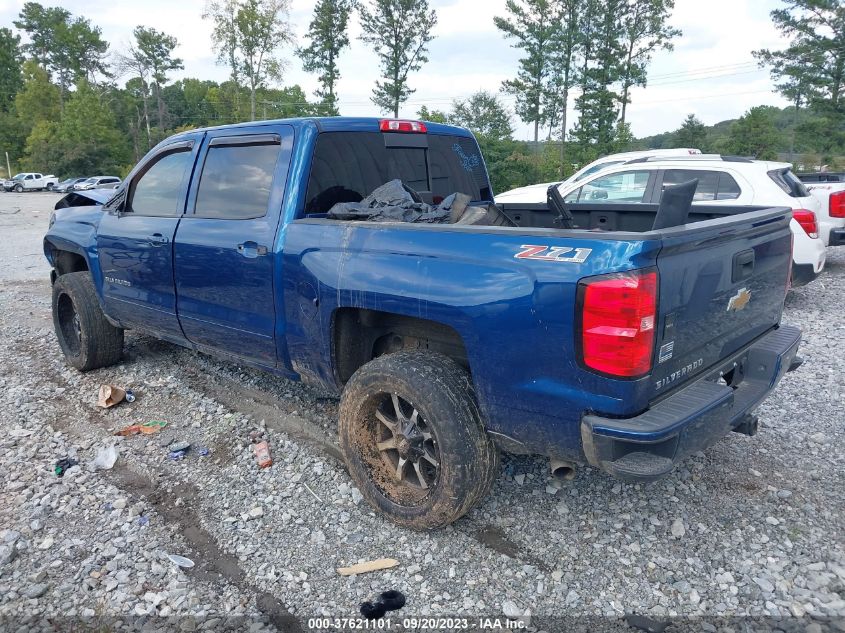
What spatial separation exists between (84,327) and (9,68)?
3788 inches

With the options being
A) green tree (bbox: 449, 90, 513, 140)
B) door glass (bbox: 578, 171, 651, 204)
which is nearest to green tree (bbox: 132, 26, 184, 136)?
green tree (bbox: 449, 90, 513, 140)

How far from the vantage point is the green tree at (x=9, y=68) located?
3093 inches

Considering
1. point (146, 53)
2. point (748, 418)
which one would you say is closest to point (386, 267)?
point (748, 418)

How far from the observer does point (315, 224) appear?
331 centimetres

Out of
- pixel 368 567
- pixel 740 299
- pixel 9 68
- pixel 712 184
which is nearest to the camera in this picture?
pixel 368 567

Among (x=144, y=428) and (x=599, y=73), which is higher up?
(x=599, y=73)

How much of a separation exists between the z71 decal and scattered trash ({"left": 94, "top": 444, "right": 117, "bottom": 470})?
9.63ft

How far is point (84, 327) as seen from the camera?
5.30m

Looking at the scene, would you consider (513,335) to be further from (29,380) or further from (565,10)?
(565,10)

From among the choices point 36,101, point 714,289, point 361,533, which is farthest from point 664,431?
point 36,101

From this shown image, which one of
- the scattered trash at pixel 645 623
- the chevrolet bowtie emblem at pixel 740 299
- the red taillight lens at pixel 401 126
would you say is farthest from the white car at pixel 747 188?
the scattered trash at pixel 645 623

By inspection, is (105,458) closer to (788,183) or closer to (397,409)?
(397,409)

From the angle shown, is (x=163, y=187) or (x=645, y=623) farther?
(x=163, y=187)

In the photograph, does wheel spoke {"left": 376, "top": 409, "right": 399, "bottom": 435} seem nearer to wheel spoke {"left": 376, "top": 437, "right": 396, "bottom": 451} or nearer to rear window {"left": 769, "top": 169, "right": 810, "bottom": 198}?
wheel spoke {"left": 376, "top": 437, "right": 396, "bottom": 451}
